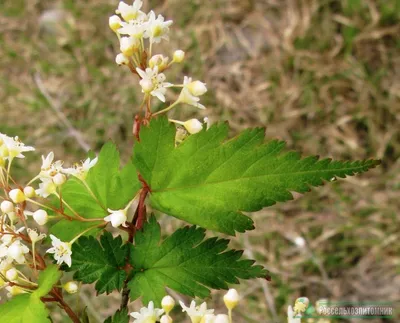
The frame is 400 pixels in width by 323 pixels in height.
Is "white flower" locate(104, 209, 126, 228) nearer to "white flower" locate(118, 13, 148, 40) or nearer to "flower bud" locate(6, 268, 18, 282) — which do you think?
"flower bud" locate(6, 268, 18, 282)

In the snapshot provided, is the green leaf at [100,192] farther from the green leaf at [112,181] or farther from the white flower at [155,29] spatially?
the white flower at [155,29]

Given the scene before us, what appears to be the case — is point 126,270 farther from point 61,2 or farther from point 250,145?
point 61,2

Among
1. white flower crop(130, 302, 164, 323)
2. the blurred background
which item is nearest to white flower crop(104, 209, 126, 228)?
white flower crop(130, 302, 164, 323)

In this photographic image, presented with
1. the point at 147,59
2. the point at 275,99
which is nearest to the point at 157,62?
the point at 147,59

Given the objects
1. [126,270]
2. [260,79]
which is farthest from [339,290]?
[126,270]

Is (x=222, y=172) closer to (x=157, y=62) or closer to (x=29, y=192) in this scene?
(x=157, y=62)

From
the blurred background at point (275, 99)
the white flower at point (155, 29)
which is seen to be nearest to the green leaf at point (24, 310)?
the white flower at point (155, 29)
